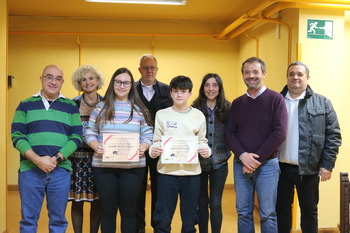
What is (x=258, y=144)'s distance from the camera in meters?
2.81

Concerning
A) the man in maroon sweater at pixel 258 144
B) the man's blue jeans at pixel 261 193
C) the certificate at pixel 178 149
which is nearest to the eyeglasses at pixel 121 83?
the certificate at pixel 178 149

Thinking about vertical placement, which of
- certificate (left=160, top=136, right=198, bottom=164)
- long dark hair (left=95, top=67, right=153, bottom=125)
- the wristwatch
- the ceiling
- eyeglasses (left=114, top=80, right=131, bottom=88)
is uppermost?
the ceiling

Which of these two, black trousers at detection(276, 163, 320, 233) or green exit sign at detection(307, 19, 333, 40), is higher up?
green exit sign at detection(307, 19, 333, 40)

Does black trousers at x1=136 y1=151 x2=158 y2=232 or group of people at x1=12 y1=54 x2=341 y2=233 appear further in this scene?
black trousers at x1=136 y1=151 x2=158 y2=232

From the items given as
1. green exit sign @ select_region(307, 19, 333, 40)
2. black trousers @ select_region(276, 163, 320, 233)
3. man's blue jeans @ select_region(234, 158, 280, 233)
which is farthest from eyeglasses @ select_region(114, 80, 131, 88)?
green exit sign @ select_region(307, 19, 333, 40)

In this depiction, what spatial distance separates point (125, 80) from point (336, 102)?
7.86 ft

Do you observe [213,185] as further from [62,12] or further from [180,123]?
[62,12]

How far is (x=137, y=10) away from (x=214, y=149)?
306 cm

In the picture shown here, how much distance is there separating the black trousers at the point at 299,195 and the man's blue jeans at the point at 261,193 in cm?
22

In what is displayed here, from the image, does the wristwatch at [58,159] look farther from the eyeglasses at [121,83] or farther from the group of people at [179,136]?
the eyeglasses at [121,83]

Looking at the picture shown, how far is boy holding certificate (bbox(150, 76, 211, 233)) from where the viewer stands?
2811 millimetres

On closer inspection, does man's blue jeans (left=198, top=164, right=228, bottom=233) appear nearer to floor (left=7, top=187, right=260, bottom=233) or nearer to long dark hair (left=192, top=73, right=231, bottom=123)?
long dark hair (left=192, top=73, right=231, bottom=123)

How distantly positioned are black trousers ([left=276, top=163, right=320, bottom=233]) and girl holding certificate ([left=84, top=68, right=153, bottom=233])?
1126mm

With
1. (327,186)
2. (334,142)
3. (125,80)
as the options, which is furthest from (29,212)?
(327,186)
